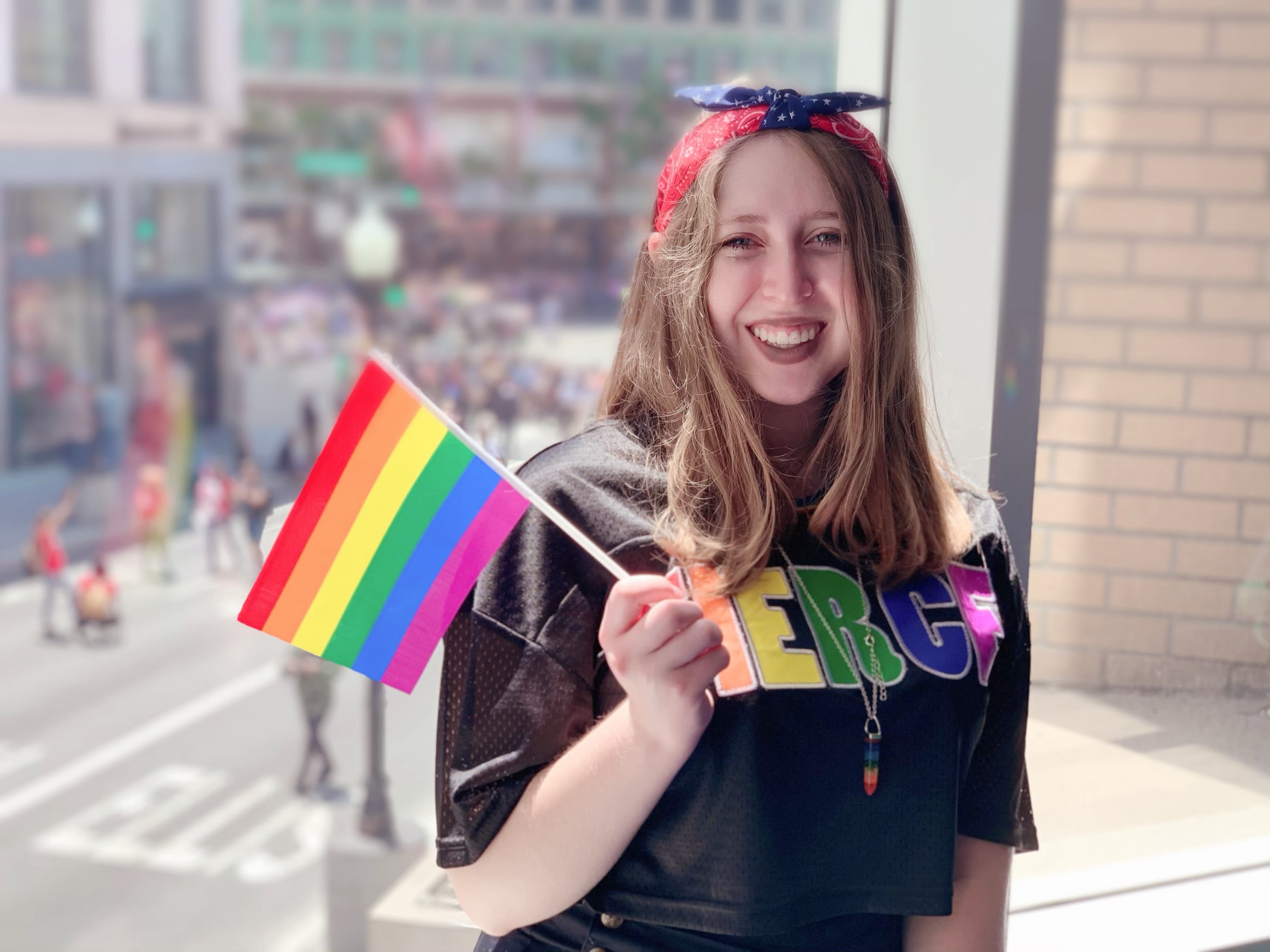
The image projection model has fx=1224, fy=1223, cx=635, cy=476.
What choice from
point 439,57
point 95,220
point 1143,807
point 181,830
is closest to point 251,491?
point 181,830

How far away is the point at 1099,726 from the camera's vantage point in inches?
52.3

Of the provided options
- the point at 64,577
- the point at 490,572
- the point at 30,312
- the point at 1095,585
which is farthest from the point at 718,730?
the point at 30,312

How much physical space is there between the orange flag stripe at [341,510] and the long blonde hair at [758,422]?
16cm

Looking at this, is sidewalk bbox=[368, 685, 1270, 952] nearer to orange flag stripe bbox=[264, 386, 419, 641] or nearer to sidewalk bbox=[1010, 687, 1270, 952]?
sidewalk bbox=[1010, 687, 1270, 952]

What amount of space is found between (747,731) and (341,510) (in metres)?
0.29

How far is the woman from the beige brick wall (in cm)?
55

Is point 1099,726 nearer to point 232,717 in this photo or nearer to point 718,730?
point 718,730

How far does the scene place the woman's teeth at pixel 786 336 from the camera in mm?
793

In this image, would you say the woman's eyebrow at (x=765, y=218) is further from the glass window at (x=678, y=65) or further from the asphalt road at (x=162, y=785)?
the glass window at (x=678, y=65)

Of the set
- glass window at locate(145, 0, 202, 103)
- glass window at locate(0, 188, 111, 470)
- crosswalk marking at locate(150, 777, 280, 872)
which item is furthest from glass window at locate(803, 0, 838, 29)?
crosswalk marking at locate(150, 777, 280, 872)

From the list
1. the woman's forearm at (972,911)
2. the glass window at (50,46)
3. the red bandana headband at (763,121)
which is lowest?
the woman's forearm at (972,911)

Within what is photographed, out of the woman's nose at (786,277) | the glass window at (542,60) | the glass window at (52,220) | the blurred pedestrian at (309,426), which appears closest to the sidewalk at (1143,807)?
the woman's nose at (786,277)

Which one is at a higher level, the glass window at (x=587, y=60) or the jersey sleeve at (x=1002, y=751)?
the glass window at (x=587, y=60)

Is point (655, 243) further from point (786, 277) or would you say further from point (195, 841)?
point (195, 841)
